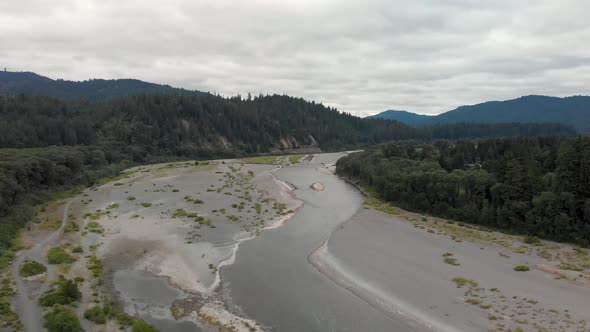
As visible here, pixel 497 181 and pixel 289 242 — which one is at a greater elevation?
pixel 497 181

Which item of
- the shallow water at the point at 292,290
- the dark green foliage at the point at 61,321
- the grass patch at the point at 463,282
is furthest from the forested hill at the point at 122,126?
the grass patch at the point at 463,282

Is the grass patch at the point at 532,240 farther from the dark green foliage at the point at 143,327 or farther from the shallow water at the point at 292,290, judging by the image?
the dark green foliage at the point at 143,327

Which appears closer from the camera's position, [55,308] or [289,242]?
[55,308]

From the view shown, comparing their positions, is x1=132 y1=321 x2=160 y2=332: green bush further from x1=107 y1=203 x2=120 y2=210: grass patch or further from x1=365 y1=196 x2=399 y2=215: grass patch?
x1=365 y1=196 x2=399 y2=215: grass patch

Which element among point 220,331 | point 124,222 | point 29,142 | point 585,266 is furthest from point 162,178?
point 585,266

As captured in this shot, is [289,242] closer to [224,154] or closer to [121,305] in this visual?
[121,305]

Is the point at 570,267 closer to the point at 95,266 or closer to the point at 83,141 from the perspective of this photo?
the point at 95,266
